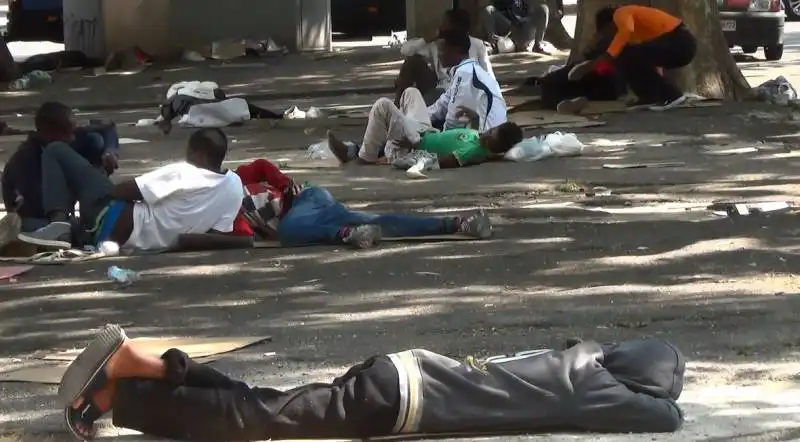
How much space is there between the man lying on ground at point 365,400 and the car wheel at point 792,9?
2331 cm

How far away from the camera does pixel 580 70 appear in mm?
13500

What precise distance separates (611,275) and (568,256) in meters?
0.50

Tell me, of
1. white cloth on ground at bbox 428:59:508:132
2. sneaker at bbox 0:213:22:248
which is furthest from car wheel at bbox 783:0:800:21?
sneaker at bbox 0:213:22:248

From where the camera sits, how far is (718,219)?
8.47 meters

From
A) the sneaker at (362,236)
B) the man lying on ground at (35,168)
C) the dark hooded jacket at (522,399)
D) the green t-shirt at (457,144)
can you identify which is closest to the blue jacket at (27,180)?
the man lying on ground at (35,168)

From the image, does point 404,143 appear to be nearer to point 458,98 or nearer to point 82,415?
point 458,98

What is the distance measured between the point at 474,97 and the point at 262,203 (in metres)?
3.16

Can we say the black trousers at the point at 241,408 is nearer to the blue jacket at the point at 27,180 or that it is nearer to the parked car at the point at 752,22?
the blue jacket at the point at 27,180

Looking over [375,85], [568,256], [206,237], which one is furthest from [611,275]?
[375,85]

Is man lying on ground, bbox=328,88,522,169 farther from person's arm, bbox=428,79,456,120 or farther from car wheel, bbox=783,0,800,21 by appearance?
car wheel, bbox=783,0,800,21

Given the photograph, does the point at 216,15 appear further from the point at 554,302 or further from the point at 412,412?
the point at 412,412

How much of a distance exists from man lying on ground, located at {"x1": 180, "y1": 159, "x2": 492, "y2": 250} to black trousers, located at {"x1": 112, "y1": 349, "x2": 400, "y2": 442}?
3469mm

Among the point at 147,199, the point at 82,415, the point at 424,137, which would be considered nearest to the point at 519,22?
the point at 424,137

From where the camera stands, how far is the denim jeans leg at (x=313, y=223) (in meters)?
8.09
